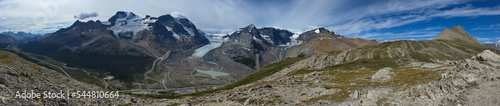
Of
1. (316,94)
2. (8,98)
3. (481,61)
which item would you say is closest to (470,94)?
(481,61)

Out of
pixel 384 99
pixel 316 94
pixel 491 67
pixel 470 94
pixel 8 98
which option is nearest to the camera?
pixel 470 94

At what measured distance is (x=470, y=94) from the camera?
2227 centimetres

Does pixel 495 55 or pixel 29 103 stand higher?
pixel 495 55

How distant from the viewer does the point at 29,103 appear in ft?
86.5

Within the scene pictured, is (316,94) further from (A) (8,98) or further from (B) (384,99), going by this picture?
(A) (8,98)

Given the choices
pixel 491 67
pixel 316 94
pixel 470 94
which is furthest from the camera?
pixel 316 94

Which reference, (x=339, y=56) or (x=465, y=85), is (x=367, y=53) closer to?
(x=339, y=56)

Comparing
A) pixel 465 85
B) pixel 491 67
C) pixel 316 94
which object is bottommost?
pixel 316 94

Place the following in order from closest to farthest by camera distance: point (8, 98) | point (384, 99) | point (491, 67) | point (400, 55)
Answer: point (8, 98) < point (491, 67) < point (384, 99) < point (400, 55)

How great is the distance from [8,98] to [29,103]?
9.63ft

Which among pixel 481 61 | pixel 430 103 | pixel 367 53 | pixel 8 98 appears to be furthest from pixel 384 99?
pixel 367 53

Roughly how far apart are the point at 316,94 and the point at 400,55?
16644cm

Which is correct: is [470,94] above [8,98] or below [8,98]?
below

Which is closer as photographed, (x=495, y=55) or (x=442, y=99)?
(x=442, y=99)
